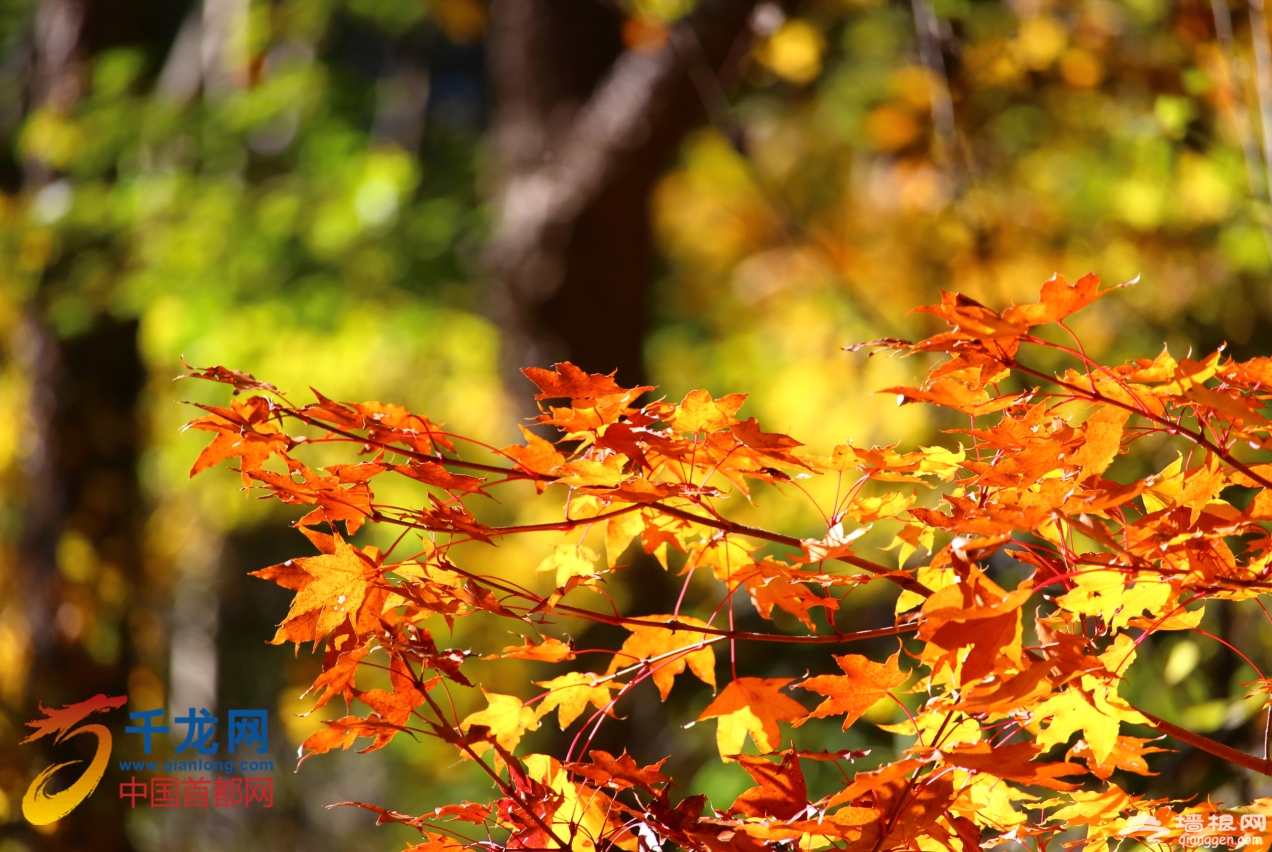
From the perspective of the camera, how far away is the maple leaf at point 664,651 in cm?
59

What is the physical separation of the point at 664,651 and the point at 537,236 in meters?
1.79

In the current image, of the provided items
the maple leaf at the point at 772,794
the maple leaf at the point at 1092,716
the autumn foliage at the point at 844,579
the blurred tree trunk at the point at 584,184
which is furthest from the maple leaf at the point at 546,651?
the blurred tree trunk at the point at 584,184

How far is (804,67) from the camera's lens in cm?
272

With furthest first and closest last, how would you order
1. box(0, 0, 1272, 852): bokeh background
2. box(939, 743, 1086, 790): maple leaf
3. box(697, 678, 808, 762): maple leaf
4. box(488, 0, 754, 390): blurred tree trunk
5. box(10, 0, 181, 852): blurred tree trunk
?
box(488, 0, 754, 390): blurred tree trunk, box(10, 0, 181, 852): blurred tree trunk, box(0, 0, 1272, 852): bokeh background, box(697, 678, 808, 762): maple leaf, box(939, 743, 1086, 790): maple leaf

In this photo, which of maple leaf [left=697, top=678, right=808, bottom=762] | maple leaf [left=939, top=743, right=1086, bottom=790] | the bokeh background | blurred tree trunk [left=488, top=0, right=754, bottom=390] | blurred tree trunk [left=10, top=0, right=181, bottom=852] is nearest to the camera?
maple leaf [left=939, top=743, right=1086, bottom=790]

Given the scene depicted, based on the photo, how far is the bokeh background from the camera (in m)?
1.75

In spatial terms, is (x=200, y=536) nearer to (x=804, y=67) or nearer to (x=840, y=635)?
(x=804, y=67)

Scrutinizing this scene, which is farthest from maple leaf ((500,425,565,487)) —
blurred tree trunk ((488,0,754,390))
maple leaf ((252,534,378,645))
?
blurred tree trunk ((488,0,754,390))

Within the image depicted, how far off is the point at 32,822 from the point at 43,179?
1.60 metres

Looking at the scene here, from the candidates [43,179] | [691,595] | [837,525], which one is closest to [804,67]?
[691,595]

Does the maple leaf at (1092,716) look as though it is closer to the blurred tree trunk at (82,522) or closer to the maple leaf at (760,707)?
the maple leaf at (760,707)

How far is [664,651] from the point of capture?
619 mm

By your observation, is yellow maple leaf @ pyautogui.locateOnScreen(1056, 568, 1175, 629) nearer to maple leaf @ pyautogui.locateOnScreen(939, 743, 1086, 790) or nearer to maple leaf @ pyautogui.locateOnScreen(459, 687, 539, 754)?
maple leaf @ pyautogui.locateOnScreen(939, 743, 1086, 790)

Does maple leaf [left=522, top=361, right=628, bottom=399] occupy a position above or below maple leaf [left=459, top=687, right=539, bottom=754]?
above
